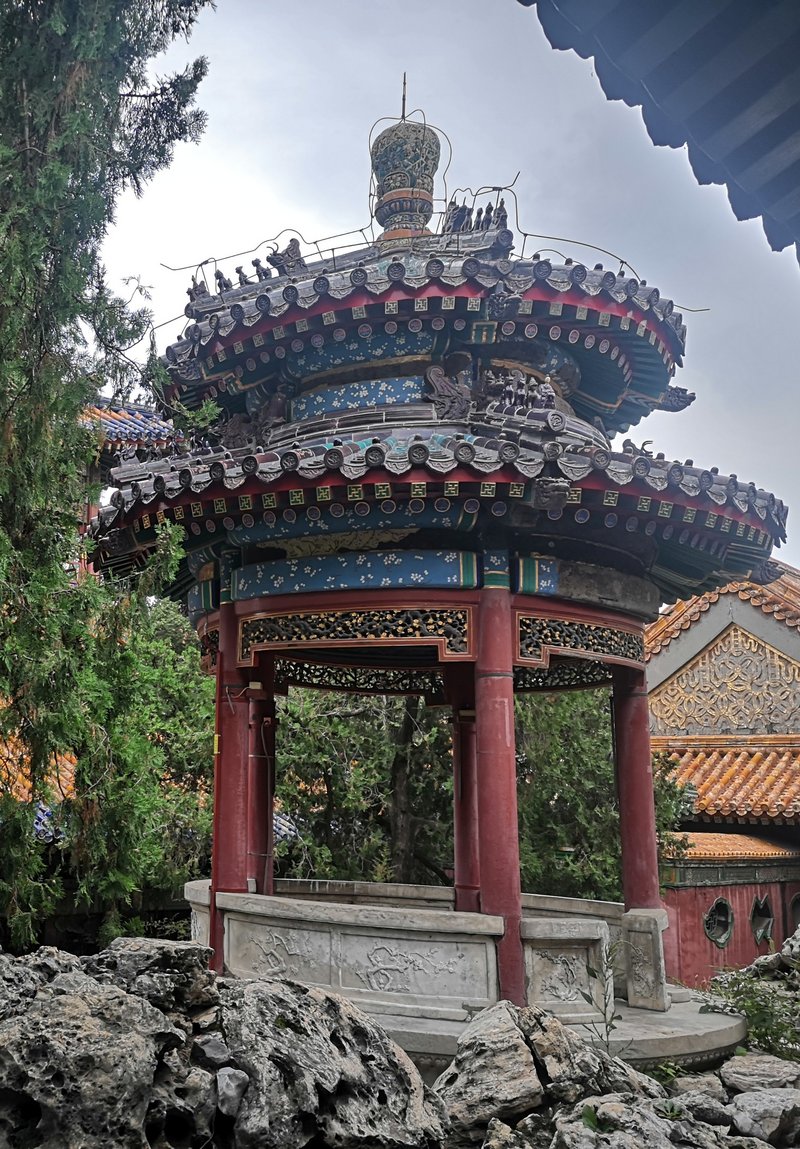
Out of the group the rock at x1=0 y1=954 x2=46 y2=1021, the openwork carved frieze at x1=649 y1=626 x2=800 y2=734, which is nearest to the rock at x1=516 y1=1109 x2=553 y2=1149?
the rock at x1=0 y1=954 x2=46 y2=1021

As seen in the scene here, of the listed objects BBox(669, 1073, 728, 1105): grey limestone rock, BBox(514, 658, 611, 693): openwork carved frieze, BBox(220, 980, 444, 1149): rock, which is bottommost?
BBox(669, 1073, 728, 1105): grey limestone rock

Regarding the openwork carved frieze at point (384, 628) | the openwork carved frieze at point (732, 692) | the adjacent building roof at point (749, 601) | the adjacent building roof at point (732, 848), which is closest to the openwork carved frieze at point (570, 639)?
the openwork carved frieze at point (384, 628)

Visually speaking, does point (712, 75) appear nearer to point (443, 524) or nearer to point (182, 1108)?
point (182, 1108)

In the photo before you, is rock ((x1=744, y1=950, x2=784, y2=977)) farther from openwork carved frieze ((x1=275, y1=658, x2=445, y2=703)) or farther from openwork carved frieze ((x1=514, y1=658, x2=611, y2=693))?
openwork carved frieze ((x1=275, y1=658, x2=445, y2=703))

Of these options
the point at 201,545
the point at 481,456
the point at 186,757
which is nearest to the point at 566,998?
the point at 481,456

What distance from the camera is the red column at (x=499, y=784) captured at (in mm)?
6672

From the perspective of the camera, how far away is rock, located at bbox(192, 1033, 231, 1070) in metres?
3.88

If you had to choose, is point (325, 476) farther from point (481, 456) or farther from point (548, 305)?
point (548, 305)

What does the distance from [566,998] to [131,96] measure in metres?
6.98

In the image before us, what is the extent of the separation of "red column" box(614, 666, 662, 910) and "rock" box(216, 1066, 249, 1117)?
5391 mm

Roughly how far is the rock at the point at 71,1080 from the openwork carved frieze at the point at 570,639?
4.38 metres

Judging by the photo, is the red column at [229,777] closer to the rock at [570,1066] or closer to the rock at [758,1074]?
the rock at [570,1066]

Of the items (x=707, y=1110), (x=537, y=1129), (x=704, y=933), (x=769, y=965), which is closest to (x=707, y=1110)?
(x=707, y=1110)

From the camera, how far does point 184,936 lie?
529 inches
